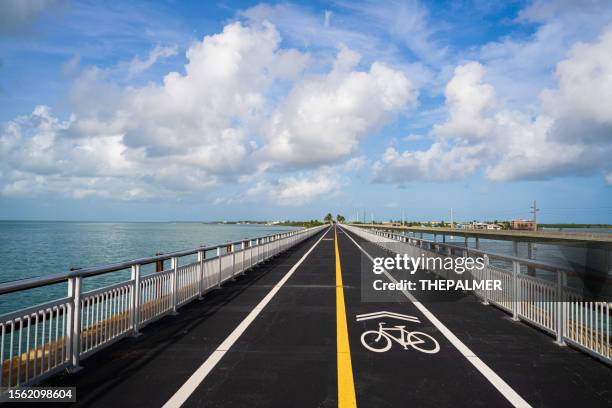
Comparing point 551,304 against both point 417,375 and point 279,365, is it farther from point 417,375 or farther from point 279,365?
point 279,365

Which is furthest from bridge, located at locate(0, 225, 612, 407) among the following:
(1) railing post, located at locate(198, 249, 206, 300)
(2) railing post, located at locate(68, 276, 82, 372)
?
(1) railing post, located at locate(198, 249, 206, 300)

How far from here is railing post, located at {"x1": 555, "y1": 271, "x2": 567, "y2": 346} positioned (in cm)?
667

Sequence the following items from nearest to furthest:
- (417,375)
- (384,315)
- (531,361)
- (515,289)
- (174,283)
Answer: (417,375)
(531,361)
(515,289)
(384,315)
(174,283)

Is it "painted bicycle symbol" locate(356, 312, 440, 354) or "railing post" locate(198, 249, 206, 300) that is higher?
"railing post" locate(198, 249, 206, 300)

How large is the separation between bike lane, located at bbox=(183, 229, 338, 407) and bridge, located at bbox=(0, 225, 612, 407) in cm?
3

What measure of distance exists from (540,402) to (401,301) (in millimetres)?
5928

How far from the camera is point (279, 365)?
5.71m

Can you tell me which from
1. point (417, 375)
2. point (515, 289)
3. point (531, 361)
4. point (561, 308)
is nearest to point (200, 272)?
point (417, 375)

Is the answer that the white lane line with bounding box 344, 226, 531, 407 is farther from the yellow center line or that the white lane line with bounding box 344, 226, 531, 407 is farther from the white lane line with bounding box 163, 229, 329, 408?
the white lane line with bounding box 163, 229, 329, 408

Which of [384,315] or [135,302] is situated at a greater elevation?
[135,302]

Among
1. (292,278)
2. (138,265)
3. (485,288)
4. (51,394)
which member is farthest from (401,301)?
(51,394)

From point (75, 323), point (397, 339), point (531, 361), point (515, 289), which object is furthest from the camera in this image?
point (515, 289)

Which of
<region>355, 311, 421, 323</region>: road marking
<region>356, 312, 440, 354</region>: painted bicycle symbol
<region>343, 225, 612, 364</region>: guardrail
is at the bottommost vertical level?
<region>355, 311, 421, 323</region>: road marking

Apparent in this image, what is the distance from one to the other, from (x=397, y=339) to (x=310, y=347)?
1597mm
